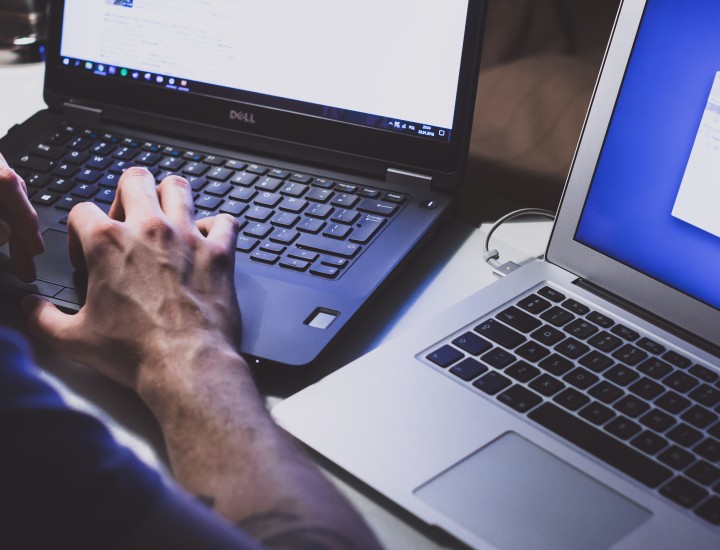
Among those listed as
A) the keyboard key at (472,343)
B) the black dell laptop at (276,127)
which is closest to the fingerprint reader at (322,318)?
the black dell laptop at (276,127)

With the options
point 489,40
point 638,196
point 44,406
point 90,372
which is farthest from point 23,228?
point 489,40

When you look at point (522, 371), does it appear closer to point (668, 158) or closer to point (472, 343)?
point (472, 343)

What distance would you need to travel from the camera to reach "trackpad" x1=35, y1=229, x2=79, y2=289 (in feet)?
2.29

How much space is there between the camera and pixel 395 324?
0.71 metres

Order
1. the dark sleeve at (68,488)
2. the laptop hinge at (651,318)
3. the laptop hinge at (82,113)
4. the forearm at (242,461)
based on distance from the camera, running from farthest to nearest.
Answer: the laptop hinge at (82,113), the laptop hinge at (651,318), the forearm at (242,461), the dark sleeve at (68,488)

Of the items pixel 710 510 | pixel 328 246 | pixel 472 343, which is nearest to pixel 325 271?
pixel 328 246

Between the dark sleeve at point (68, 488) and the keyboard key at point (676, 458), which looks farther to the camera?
the keyboard key at point (676, 458)

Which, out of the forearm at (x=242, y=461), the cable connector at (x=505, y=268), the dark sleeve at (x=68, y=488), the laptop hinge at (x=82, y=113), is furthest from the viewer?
the laptop hinge at (x=82, y=113)

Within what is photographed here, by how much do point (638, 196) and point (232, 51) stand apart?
451mm

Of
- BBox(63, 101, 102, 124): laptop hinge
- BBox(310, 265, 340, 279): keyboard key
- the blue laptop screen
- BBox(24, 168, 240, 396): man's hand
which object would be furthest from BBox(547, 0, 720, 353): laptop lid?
BBox(63, 101, 102, 124): laptop hinge

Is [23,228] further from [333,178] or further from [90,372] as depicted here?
[333,178]

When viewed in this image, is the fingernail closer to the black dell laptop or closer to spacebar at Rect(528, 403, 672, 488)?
the black dell laptop

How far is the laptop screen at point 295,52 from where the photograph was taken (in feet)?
2.59

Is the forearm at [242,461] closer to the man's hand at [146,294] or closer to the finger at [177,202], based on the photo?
the man's hand at [146,294]
